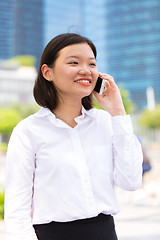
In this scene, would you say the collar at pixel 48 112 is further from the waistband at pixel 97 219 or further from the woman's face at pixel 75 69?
the waistband at pixel 97 219

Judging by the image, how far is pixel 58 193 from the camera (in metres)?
1.25

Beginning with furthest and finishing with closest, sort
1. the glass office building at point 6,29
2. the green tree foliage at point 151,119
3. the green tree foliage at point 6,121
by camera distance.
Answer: the glass office building at point 6,29 → the green tree foliage at point 151,119 → the green tree foliage at point 6,121

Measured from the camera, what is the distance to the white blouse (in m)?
1.25

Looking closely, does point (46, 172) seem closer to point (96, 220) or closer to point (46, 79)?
point (96, 220)

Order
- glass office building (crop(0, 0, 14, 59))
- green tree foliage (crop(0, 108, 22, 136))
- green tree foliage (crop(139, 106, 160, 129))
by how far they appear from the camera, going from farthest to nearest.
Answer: glass office building (crop(0, 0, 14, 59)) < green tree foliage (crop(139, 106, 160, 129)) < green tree foliage (crop(0, 108, 22, 136))

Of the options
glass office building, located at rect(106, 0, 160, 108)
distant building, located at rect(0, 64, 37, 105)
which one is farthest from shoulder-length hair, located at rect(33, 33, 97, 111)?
glass office building, located at rect(106, 0, 160, 108)

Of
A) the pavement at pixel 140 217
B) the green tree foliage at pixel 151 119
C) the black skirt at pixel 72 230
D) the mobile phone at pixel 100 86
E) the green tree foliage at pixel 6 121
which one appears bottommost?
the green tree foliage at pixel 151 119

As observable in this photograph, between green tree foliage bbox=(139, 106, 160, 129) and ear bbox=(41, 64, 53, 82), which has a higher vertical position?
ear bbox=(41, 64, 53, 82)

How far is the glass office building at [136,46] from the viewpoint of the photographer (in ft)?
289

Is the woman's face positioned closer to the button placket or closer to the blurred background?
the button placket

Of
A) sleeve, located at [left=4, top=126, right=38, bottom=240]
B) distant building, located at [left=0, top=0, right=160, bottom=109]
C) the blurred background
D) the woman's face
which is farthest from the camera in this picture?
distant building, located at [left=0, top=0, right=160, bottom=109]

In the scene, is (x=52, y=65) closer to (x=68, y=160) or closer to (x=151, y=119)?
(x=68, y=160)

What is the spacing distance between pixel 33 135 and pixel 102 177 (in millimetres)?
295

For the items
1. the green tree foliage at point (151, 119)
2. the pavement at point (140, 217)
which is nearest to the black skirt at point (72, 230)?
the pavement at point (140, 217)
